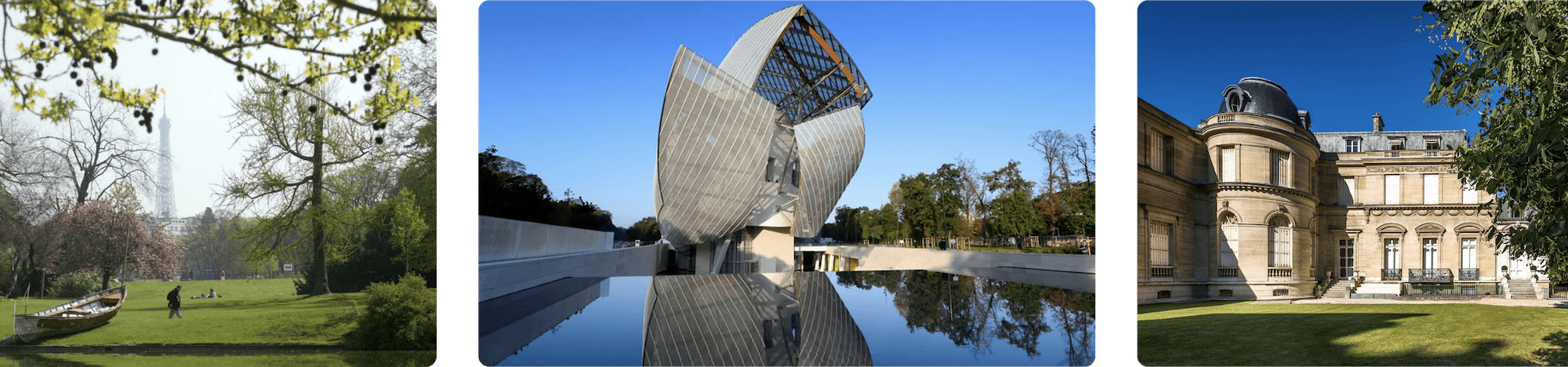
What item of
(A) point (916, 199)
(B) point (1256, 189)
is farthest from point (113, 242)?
(A) point (916, 199)

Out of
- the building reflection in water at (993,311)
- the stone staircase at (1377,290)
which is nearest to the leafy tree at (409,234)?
the building reflection in water at (993,311)

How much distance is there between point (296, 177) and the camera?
266 inches

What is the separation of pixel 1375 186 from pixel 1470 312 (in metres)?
1.25

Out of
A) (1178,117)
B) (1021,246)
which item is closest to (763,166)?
(1021,246)

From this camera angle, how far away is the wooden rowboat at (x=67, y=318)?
649 centimetres

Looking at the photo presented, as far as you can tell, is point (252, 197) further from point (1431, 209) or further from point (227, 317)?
point (1431, 209)

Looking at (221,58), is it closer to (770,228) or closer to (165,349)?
(165,349)

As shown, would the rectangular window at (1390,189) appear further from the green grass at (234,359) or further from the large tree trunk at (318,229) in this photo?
the large tree trunk at (318,229)

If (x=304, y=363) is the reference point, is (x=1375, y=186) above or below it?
above

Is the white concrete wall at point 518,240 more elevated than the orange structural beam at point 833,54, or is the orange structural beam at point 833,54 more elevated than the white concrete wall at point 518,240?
the orange structural beam at point 833,54

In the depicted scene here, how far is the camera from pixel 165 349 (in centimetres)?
655

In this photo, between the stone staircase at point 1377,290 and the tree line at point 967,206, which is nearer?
the stone staircase at point 1377,290

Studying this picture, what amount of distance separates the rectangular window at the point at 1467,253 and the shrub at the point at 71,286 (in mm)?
11558

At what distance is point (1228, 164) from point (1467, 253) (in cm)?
210
